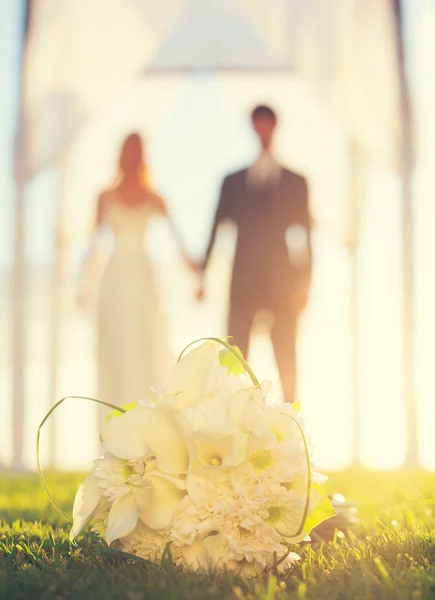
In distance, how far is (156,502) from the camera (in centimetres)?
111

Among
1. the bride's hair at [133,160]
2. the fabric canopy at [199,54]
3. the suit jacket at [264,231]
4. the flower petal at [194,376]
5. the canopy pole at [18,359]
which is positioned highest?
the fabric canopy at [199,54]

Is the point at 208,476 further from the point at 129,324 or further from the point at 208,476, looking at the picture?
the point at 129,324

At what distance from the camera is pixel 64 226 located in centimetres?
516

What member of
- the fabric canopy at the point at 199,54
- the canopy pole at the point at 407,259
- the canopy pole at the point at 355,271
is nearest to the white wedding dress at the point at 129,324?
the fabric canopy at the point at 199,54

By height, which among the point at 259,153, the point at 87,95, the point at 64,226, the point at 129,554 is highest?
the point at 87,95

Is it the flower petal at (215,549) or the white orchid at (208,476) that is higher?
the white orchid at (208,476)

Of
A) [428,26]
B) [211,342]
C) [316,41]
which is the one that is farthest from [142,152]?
[211,342]

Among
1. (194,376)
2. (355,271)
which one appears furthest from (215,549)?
(355,271)

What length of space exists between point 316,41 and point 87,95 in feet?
5.15

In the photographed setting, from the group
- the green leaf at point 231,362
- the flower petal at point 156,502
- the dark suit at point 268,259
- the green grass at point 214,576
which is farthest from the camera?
the dark suit at point 268,259

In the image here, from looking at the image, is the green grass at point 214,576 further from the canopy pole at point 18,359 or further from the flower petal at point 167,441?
the canopy pole at point 18,359

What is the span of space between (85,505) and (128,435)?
5.4 inches

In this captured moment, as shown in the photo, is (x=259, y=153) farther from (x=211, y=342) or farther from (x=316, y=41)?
(x=211, y=342)

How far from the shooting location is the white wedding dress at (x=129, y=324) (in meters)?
4.86
